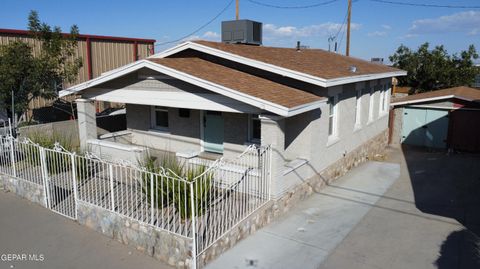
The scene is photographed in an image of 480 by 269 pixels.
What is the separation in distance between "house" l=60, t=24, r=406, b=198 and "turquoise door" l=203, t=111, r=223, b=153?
31mm

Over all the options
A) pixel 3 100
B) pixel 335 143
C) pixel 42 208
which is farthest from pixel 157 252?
pixel 3 100

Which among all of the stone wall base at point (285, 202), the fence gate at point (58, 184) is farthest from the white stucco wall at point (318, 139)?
the fence gate at point (58, 184)

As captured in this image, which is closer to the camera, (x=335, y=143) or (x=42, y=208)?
(x=42, y=208)

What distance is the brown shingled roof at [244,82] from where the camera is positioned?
8469 mm

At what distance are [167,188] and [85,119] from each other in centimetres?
620

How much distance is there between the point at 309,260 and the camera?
6926 mm

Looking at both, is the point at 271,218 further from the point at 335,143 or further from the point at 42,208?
the point at 42,208

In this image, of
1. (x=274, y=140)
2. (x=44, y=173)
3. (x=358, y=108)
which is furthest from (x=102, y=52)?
(x=274, y=140)

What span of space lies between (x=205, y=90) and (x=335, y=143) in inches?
179

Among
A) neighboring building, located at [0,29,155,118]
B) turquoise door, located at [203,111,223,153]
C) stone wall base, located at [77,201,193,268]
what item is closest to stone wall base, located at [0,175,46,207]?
stone wall base, located at [77,201,193,268]

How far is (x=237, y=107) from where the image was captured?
8797 millimetres

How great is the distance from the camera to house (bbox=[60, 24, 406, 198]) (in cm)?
862

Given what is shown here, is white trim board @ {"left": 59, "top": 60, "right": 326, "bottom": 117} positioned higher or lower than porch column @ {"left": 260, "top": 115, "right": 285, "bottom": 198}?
higher

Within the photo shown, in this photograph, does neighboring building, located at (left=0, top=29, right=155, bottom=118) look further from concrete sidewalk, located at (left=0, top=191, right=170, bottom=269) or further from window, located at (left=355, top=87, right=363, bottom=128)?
window, located at (left=355, top=87, right=363, bottom=128)
